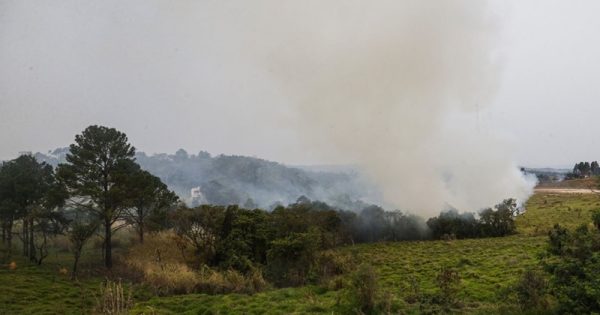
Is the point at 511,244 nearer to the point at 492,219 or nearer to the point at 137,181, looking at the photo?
the point at 492,219

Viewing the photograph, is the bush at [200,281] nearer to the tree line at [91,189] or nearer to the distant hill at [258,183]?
the tree line at [91,189]

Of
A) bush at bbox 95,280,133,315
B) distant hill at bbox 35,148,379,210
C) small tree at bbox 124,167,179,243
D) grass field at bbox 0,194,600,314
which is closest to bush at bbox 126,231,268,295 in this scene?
grass field at bbox 0,194,600,314

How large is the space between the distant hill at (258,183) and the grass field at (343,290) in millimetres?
22613

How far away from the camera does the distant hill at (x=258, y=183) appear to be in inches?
2395

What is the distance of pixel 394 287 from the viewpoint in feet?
50.1

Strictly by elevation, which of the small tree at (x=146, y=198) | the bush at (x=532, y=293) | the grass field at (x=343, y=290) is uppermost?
the small tree at (x=146, y=198)

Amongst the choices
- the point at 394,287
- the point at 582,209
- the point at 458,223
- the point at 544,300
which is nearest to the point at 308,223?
the point at 394,287

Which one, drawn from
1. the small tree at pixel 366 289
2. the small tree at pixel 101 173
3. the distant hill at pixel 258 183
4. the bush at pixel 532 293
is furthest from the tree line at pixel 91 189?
the distant hill at pixel 258 183

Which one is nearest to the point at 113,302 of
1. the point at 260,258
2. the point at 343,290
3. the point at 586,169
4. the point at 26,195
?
the point at 343,290

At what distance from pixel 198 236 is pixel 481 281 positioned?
1468 cm

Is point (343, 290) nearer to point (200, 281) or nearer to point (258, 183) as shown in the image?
point (200, 281)

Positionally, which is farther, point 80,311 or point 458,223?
point 458,223

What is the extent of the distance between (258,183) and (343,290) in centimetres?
7844

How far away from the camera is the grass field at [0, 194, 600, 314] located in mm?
11812
